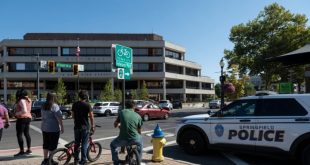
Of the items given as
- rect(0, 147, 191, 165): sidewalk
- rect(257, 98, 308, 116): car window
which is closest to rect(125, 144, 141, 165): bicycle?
rect(0, 147, 191, 165): sidewalk

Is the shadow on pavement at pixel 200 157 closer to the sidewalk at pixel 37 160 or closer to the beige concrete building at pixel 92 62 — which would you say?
the sidewalk at pixel 37 160

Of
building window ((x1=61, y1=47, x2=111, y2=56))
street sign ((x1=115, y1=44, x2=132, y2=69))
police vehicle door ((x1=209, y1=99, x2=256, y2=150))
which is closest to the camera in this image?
police vehicle door ((x1=209, y1=99, x2=256, y2=150))

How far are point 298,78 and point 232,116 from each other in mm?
42269

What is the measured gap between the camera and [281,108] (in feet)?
33.7

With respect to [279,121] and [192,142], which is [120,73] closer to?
[192,142]

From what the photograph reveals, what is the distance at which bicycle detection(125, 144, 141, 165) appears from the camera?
28.4 feet

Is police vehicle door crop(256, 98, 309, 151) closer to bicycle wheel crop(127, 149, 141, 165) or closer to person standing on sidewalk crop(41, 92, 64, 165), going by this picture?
bicycle wheel crop(127, 149, 141, 165)

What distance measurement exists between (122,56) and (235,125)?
387cm

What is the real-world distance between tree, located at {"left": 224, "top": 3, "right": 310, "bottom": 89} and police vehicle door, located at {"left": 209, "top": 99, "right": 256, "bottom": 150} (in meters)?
38.7

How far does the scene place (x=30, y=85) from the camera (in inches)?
3509

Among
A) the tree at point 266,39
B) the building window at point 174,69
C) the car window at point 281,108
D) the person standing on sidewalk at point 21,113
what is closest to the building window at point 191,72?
the building window at point 174,69

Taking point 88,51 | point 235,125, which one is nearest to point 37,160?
point 235,125

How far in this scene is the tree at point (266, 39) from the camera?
4919 cm

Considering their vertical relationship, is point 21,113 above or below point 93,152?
above
